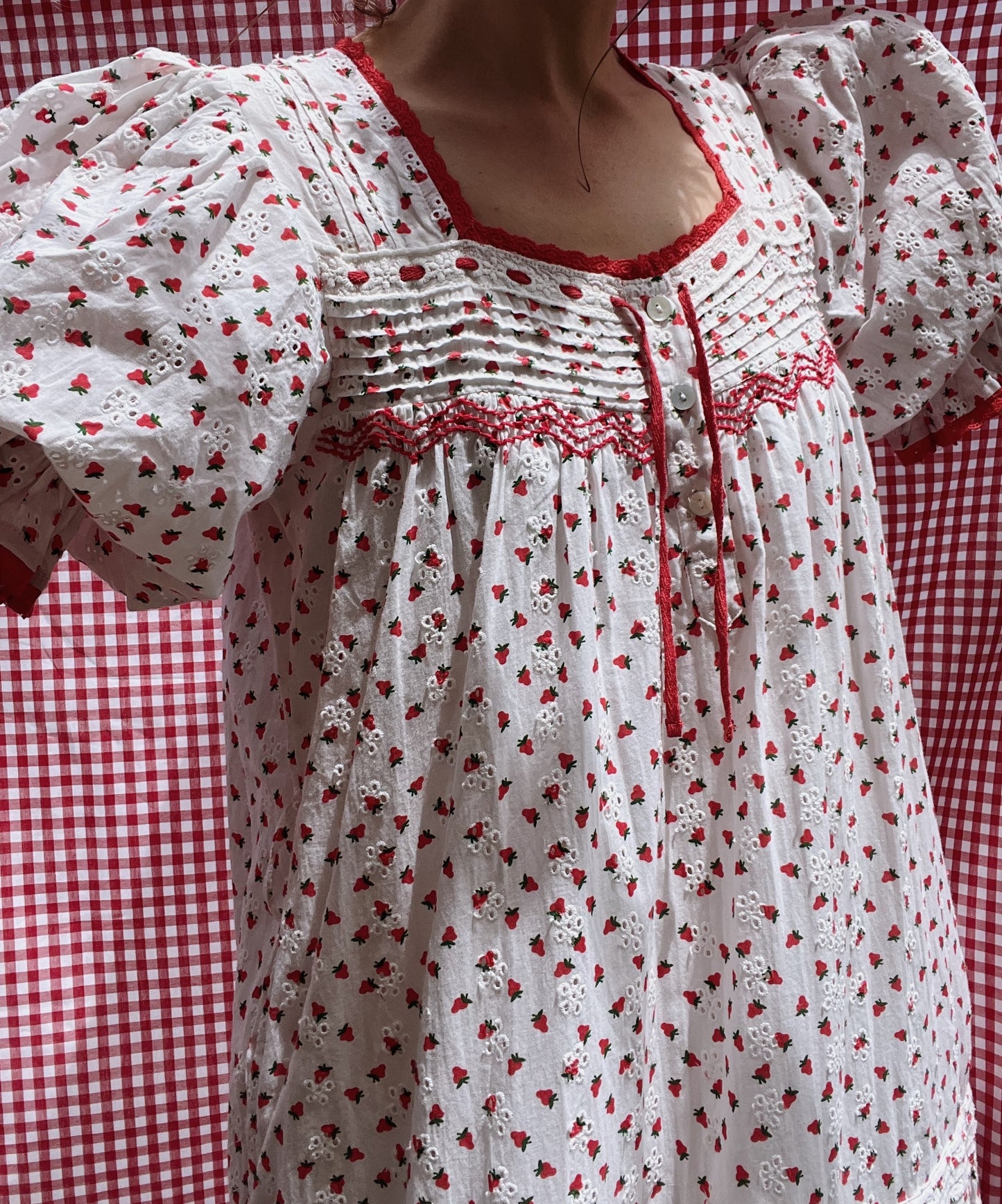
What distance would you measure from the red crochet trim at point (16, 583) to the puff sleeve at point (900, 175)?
604 mm

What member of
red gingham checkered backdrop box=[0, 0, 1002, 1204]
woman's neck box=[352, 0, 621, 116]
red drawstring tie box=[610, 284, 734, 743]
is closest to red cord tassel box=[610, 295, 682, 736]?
red drawstring tie box=[610, 284, 734, 743]

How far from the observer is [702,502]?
2.48 ft

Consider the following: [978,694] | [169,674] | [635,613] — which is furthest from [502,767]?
[978,694]

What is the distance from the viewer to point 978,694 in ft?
4.33

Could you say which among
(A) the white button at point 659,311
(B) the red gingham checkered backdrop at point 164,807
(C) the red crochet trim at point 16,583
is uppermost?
(A) the white button at point 659,311

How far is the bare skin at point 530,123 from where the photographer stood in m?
0.75

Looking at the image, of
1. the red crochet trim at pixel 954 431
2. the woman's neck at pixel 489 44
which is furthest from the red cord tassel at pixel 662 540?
the red crochet trim at pixel 954 431

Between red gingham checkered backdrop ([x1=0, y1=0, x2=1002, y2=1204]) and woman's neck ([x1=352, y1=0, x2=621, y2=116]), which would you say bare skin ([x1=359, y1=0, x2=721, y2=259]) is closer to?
woman's neck ([x1=352, y1=0, x2=621, y2=116])

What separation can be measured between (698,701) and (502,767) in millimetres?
157

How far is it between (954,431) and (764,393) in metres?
0.30

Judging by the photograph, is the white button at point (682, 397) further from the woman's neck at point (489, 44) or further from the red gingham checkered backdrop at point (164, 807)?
the red gingham checkered backdrop at point (164, 807)

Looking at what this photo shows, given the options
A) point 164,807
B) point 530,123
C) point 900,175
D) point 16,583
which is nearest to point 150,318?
point 16,583

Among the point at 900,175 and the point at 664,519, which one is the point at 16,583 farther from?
the point at 900,175

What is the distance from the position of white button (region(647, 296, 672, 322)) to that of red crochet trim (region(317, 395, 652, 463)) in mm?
A: 87
